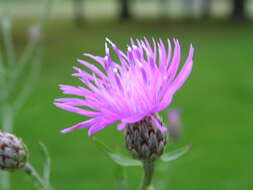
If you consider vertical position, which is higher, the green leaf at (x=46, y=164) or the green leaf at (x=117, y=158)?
the green leaf at (x=117, y=158)

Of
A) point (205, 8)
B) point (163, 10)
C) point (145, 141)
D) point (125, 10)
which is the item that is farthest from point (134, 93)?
point (163, 10)

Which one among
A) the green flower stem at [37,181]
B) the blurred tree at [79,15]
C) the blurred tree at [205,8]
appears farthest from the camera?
the blurred tree at [205,8]

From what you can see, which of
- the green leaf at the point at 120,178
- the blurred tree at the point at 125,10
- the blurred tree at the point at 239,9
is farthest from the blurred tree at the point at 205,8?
the green leaf at the point at 120,178

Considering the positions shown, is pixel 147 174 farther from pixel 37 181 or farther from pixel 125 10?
pixel 125 10

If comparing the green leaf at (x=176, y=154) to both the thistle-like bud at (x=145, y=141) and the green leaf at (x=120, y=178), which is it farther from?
the green leaf at (x=120, y=178)

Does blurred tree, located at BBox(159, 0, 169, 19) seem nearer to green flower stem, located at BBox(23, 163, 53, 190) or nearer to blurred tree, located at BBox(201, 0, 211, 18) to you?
blurred tree, located at BBox(201, 0, 211, 18)

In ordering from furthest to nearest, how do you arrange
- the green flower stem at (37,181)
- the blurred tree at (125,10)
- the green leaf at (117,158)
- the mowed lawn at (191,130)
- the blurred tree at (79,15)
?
the blurred tree at (125,10) < the blurred tree at (79,15) < the mowed lawn at (191,130) < the green flower stem at (37,181) < the green leaf at (117,158)
